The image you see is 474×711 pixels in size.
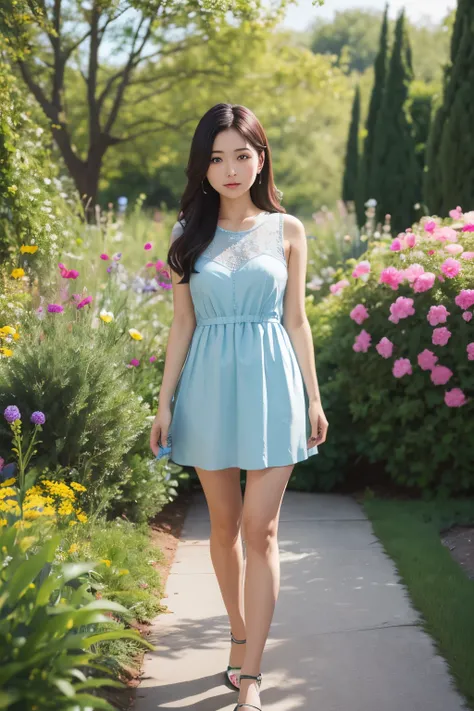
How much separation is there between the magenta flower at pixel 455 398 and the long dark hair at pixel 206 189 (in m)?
2.64

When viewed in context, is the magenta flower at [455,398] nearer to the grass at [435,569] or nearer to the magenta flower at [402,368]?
the magenta flower at [402,368]

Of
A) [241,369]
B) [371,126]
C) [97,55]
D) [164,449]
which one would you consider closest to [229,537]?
[164,449]

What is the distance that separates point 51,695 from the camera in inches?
91.4

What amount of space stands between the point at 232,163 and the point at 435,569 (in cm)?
244

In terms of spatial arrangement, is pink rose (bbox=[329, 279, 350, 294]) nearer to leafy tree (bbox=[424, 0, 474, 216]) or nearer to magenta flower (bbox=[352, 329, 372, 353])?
magenta flower (bbox=[352, 329, 372, 353])

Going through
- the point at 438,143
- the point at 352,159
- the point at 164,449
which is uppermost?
the point at 352,159

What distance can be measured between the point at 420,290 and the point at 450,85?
160 inches

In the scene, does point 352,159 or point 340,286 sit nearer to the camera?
point 340,286

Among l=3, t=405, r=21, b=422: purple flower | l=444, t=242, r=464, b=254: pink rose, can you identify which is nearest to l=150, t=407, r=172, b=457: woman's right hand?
l=3, t=405, r=21, b=422: purple flower

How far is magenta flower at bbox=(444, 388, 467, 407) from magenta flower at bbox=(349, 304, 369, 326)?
785 mm

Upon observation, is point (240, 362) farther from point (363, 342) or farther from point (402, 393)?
point (402, 393)

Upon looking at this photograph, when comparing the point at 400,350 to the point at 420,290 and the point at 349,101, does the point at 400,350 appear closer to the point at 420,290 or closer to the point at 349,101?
the point at 420,290

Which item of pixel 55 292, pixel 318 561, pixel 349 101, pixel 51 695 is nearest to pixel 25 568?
pixel 51 695

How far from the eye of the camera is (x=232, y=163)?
318 cm
